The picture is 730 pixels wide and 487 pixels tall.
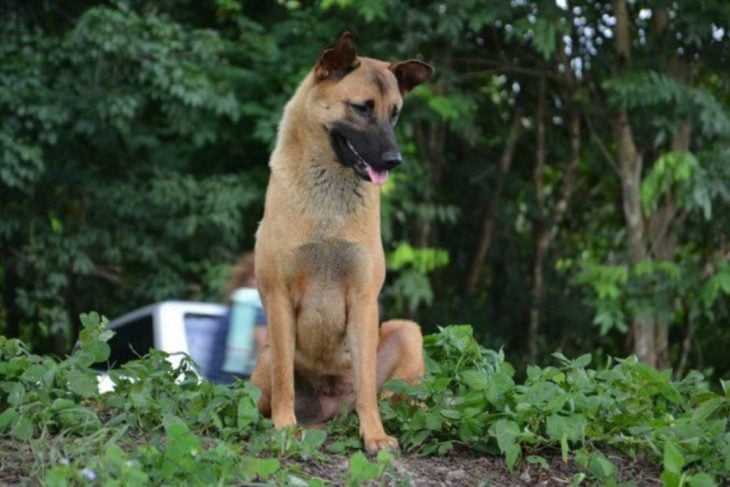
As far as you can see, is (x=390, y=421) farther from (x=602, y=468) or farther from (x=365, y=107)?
(x=365, y=107)

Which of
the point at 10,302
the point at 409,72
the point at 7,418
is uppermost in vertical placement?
the point at 409,72

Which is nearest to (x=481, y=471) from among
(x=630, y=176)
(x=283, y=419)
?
(x=283, y=419)

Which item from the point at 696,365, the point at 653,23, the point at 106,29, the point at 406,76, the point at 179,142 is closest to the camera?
the point at 406,76

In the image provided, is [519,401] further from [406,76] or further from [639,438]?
[406,76]

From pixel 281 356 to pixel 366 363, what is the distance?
0.33m

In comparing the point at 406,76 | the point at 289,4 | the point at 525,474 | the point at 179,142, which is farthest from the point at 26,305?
the point at 525,474

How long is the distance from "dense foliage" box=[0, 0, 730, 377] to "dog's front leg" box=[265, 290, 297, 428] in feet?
23.4

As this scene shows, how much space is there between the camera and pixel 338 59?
6223 mm

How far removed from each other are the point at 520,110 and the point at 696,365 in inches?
134

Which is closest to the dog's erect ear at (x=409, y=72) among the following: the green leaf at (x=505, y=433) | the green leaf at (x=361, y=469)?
the green leaf at (x=505, y=433)

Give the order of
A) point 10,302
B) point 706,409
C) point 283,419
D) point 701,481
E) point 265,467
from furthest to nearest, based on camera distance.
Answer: point 10,302 → point 283,419 → point 706,409 → point 701,481 → point 265,467

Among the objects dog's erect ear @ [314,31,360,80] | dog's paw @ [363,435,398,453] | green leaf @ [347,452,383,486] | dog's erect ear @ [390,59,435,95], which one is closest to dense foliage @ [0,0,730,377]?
dog's erect ear @ [390,59,435,95]

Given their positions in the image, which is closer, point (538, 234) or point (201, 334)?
point (201, 334)

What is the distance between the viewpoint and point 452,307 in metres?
17.4
